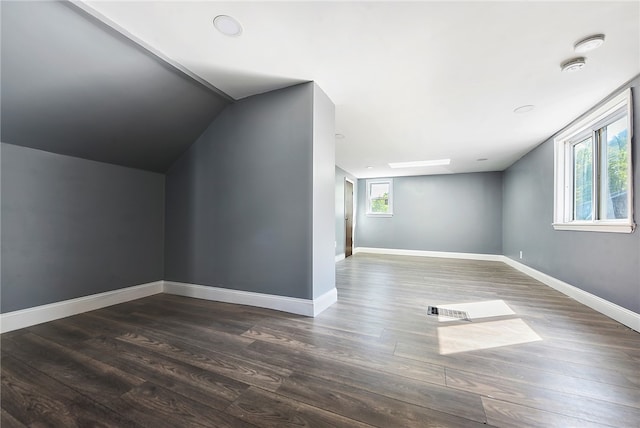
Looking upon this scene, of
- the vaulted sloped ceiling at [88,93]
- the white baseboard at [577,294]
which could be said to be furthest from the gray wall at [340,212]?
the vaulted sloped ceiling at [88,93]

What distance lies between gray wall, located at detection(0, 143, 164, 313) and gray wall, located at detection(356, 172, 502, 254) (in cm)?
554

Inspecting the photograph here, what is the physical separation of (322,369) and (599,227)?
3.25 metres

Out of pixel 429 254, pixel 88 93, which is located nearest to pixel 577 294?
pixel 429 254

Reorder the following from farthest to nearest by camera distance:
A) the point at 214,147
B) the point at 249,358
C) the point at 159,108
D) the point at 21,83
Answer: the point at 214,147
the point at 159,108
the point at 21,83
the point at 249,358

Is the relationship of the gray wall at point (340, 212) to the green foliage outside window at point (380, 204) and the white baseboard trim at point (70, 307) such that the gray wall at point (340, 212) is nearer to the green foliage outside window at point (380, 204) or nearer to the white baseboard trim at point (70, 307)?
the green foliage outside window at point (380, 204)

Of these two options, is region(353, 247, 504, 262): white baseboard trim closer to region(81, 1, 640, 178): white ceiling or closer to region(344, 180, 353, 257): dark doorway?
region(344, 180, 353, 257): dark doorway

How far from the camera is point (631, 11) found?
1.48 meters

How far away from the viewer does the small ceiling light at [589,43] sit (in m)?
1.69

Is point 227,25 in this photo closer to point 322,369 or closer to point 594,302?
point 322,369

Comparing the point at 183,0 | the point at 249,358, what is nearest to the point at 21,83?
the point at 183,0

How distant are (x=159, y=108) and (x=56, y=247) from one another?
168cm

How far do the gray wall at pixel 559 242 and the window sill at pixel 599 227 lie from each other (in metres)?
0.05

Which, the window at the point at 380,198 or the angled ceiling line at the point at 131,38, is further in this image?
the window at the point at 380,198

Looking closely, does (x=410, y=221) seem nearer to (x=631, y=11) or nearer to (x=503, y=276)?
(x=503, y=276)
